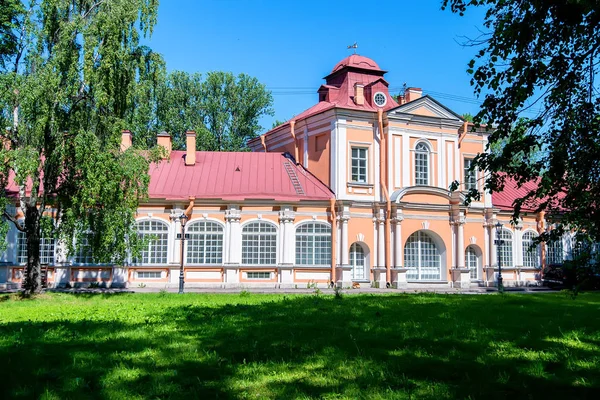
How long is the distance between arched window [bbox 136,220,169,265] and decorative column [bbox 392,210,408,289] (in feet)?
36.0

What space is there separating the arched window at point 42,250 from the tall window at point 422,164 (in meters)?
18.1

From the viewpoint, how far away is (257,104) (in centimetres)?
4722

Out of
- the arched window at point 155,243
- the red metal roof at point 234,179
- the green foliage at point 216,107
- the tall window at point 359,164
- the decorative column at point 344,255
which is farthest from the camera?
the green foliage at point 216,107

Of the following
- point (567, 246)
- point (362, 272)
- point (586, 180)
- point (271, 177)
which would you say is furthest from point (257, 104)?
point (586, 180)

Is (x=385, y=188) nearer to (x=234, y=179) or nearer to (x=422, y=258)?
(x=422, y=258)

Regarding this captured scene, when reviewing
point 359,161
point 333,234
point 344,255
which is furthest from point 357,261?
point 359,161

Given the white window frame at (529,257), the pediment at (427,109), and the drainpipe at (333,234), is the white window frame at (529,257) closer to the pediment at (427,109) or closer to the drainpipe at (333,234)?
the pediment at (427,109)

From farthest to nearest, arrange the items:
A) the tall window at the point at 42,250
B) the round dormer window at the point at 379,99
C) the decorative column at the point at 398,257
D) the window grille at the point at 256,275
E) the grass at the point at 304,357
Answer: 1. the round dormer window at the point at 379,99
2. the decorative column at the point at 398,257
3. the window grille at the point at 256,275
4. the tall window at the point at 42,250
5. the grass at the point at 304,357

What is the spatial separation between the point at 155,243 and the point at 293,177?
7610mm

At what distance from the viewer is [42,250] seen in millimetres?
27484

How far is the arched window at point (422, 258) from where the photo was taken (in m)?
30.4

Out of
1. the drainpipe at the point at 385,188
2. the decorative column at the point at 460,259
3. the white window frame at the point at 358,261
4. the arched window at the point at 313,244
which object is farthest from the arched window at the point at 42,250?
the decorative column at the point at 460,259

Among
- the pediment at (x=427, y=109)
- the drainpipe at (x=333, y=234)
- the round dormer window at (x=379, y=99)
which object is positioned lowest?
the drainpipe at (x=333, y=234)

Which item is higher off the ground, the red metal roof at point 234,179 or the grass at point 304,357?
the red metal roof at point 234,179
